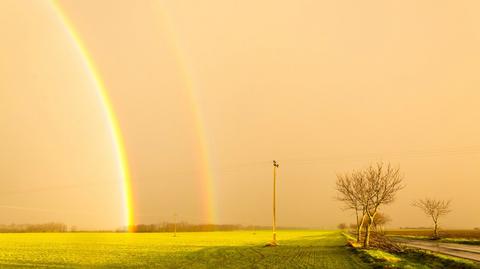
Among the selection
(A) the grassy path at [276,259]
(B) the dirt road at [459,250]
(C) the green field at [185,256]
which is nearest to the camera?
(A) the grassy path at [276,259]

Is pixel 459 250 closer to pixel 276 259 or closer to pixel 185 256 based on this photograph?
pixel 276 259

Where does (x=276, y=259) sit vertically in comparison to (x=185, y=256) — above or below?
above

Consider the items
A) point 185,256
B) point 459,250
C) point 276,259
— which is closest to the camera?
point 276,259

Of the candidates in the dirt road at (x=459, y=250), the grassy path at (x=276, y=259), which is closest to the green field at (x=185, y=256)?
the grassy path at (x=276, y=259)

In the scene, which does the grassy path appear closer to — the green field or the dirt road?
the green field

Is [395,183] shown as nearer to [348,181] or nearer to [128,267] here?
[348,181]

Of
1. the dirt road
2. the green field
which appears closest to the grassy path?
the green field

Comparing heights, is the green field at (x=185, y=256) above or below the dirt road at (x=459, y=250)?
below

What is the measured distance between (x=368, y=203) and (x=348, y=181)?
10.1m

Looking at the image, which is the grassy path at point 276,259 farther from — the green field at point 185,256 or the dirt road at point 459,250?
the dirt road at point 459,250

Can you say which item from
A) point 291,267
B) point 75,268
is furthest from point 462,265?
point 75,268

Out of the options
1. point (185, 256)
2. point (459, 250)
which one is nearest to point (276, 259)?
point (185, 256)

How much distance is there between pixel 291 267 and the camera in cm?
3031

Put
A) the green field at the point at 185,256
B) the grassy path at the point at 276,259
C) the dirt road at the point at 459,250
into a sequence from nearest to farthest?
the grassy path at the point at 276,259
the green field at the point at 185,256
the dirt road at the point at 459,250
